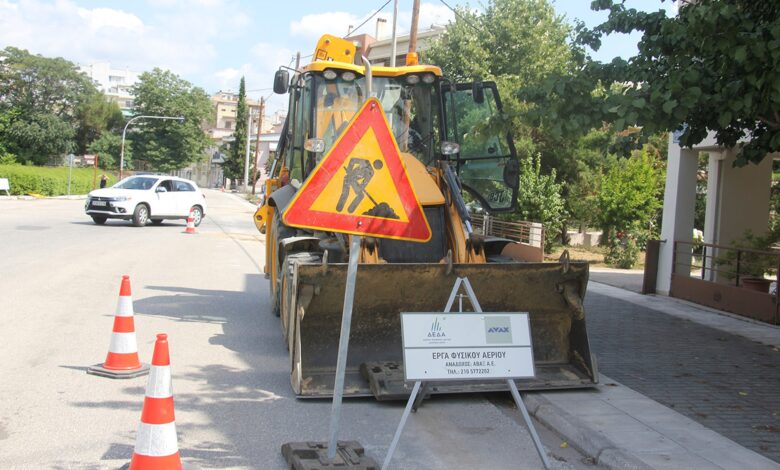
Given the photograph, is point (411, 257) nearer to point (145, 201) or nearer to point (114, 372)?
point (114, 372)

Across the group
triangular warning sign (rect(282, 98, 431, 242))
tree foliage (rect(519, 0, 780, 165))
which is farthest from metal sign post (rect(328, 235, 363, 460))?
tree foliage (rect(519, 0, 780, 165))

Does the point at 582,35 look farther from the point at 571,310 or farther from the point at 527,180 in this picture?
the point at 527,180

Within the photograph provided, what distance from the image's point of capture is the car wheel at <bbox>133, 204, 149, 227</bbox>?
26.0 meters

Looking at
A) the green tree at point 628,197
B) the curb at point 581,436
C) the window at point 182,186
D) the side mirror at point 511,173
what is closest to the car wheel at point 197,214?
the window at point 182,186

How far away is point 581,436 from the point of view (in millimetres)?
5676

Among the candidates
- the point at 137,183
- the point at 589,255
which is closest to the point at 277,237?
the point at 589,255

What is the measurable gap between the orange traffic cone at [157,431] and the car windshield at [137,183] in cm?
2347

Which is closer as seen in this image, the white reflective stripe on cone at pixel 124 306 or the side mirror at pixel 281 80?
the white reflective stripe on cone at pixel 124 306

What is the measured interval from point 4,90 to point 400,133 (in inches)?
2940

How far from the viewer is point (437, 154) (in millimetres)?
8938

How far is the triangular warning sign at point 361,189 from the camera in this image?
4.66 m

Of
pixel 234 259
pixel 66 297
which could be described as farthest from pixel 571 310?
pixel 234 259

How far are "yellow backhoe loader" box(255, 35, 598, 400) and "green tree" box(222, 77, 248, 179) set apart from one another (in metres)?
90.4

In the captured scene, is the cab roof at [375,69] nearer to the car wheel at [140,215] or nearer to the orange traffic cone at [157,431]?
the orange traffic cone at [157,431]
